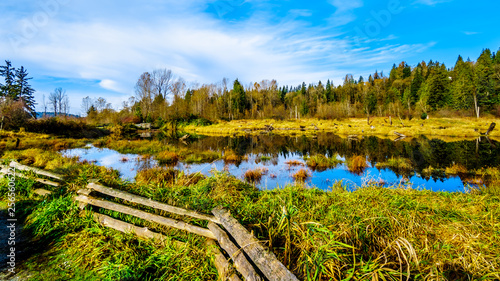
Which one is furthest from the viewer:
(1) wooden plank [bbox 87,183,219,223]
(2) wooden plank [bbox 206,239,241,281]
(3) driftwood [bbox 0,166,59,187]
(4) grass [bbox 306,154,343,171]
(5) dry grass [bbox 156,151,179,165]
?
(5) dry grass [bbox 156,151,179,165]

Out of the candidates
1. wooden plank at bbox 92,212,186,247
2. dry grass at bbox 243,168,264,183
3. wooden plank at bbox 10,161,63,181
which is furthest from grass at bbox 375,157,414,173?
wooden plank at bbox 10,161,63,181

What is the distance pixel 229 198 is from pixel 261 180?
205 inches

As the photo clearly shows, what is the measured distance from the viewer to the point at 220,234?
286 centimetres

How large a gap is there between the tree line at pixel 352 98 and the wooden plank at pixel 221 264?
53.3 m

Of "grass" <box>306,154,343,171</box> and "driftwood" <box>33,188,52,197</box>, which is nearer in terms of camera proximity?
"driftwood" <box>33,188,52,197</box>

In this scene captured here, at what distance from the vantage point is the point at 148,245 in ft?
11.2

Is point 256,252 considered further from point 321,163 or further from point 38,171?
point 321,163

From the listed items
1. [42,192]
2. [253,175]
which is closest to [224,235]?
[42,192]

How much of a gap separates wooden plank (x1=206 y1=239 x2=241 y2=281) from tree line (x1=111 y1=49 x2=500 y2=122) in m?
53.3

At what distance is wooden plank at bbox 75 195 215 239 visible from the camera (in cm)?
310

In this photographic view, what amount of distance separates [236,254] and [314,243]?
1.01 metres

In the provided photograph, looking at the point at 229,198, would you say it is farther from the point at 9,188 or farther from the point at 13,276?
the point at 9,188

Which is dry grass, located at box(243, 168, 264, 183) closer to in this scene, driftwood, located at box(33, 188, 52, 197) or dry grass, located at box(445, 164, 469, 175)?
driftwood, located at box(33, 188, 52, 197)

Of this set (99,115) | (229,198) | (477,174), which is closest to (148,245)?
(229,198)
